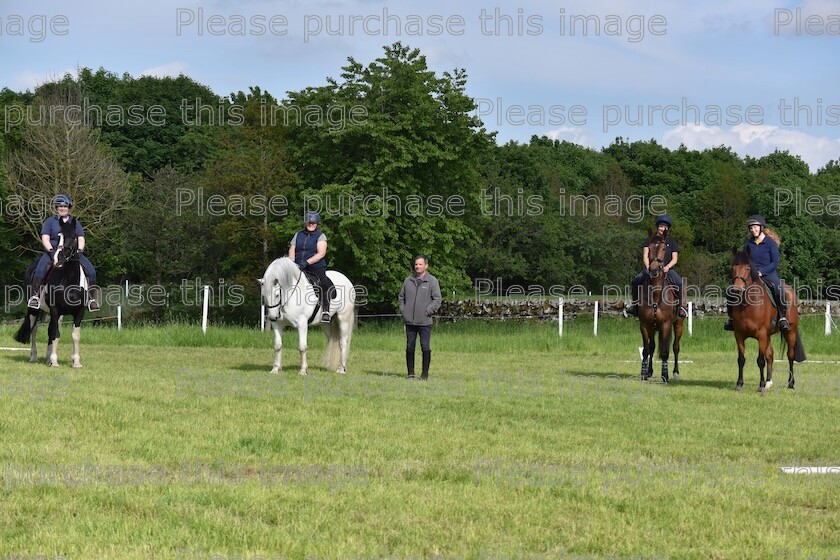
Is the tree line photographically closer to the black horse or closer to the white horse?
the white horse

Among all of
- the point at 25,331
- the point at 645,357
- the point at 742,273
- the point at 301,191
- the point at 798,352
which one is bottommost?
the point at 645,357

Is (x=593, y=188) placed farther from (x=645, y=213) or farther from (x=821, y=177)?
(x=821, y=177)

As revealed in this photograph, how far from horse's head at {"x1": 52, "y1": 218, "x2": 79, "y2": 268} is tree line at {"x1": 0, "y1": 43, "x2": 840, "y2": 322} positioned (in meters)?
23.4

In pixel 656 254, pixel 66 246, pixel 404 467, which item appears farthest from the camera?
pixel 656 254

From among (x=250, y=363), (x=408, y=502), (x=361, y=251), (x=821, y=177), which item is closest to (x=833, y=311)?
(x=361, y=251)

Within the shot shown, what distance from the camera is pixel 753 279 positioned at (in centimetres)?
1467

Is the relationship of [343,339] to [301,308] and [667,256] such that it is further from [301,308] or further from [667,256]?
[667,256]

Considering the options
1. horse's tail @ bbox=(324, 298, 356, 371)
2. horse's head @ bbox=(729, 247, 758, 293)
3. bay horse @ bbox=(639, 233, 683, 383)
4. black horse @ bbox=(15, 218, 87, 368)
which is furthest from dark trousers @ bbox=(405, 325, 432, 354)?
black horse @ bbox=(15, 218, 87, 368)

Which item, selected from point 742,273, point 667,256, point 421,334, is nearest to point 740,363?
point 742,273

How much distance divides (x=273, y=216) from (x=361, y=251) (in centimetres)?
768

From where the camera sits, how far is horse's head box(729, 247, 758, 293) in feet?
47.9

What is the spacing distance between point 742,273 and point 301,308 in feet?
23.0

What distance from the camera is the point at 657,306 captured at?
16672 millimetres

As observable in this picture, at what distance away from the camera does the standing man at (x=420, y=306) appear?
15977mm
